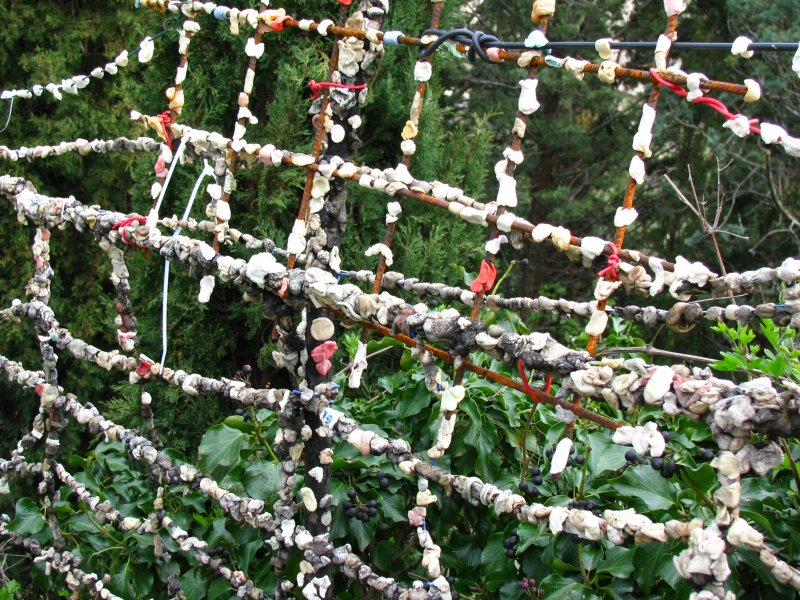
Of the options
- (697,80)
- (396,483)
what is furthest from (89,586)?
(697,80)

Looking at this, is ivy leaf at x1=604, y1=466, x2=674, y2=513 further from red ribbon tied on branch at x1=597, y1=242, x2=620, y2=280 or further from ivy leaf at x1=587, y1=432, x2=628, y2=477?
red ribbon tied on branch at x1=597, y1=242, x2=620, y2=280

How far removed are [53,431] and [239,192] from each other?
56.7 inches

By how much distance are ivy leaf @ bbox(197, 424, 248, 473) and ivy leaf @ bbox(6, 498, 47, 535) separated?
2.14 ft

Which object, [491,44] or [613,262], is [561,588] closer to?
[613,262]

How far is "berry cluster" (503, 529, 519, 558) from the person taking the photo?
56.8 inches

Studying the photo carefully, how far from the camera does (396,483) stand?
68.1 inches

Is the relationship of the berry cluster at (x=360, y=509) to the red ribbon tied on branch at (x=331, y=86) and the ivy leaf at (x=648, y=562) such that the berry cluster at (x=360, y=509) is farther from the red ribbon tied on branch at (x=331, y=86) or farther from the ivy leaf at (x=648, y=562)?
the red ribbon tied on branch at (x=331, y=86)

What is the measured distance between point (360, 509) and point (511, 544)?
348 millimetres

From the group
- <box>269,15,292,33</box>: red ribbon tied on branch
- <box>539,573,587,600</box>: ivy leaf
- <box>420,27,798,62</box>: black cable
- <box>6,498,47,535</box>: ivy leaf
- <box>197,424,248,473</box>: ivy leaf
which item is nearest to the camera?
<box>420,27,798,62</box>: black cable

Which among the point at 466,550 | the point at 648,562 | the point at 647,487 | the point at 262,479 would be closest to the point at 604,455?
the point at 647,487

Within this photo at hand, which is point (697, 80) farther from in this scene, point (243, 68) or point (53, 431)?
point (243, 68)

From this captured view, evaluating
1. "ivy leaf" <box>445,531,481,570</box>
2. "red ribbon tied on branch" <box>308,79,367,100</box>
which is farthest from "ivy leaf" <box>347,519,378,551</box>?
"red ribbon tied on branch" <box>308,79,367,100</box>

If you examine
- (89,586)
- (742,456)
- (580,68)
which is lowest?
(89,586)

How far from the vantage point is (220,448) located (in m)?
1.75
